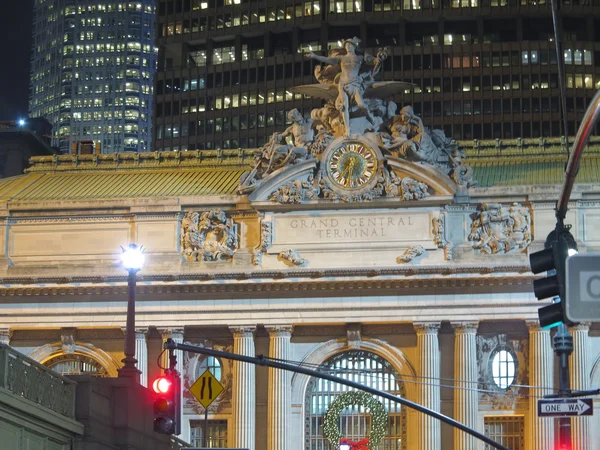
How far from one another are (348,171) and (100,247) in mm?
15181

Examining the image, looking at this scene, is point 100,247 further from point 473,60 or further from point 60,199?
point 473,60

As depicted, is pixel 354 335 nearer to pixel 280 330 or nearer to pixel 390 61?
pixel 280 330

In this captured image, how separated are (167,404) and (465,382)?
1846 inches

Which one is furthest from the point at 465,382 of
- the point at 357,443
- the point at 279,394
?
the point at 279,394

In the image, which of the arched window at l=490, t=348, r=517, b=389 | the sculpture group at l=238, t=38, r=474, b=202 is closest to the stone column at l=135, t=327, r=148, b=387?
the sculpture group at l=238, t=38, r=474, b=202

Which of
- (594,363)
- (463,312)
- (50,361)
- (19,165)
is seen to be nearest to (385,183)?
(463,312)

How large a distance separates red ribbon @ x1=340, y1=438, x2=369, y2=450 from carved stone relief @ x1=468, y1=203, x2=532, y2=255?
1205 cm

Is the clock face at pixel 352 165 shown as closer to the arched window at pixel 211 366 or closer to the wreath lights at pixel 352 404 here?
the wreath lights at pixel 352 404

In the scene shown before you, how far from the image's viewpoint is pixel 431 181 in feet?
313

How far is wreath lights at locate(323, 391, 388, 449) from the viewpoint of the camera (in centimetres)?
9506

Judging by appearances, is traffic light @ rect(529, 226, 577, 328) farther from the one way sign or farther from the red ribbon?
the red ribbon

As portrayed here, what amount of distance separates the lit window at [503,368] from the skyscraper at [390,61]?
64999 millimetres

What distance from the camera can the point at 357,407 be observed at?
96188mm

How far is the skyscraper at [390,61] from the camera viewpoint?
16688 centimetres
